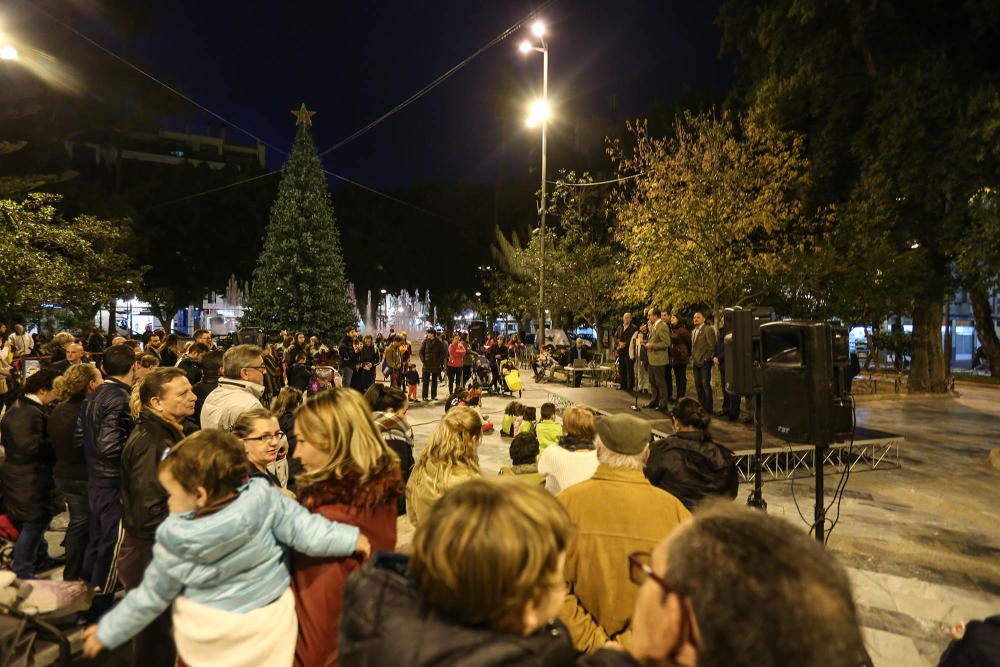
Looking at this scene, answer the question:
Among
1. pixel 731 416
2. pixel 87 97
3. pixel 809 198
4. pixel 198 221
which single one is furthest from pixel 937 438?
pixel 87 97

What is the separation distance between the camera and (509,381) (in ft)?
49.6

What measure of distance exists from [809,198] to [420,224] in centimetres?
3592

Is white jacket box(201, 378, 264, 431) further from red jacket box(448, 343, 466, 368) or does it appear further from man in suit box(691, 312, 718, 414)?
red jacket box(448, 343, 466, 368)

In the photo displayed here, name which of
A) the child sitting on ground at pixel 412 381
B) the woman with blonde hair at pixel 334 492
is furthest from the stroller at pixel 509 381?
the woman with blonde hair at pixel 334 492

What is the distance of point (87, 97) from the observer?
35.2 m

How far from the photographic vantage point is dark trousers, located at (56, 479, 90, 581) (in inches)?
165

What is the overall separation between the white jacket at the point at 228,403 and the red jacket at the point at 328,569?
2.03m

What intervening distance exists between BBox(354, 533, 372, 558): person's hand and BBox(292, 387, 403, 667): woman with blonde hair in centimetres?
7

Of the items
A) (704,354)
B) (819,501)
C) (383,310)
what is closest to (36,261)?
(704,354)

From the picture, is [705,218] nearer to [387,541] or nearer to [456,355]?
[456,355]

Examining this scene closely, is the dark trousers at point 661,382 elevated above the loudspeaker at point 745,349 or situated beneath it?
situated beneath

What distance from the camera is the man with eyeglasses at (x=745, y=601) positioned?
945 mm

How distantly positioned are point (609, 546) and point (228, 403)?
316 centimetres

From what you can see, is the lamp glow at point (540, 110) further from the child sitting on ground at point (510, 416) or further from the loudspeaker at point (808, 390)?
the loudspeaker at point (808, 390)
